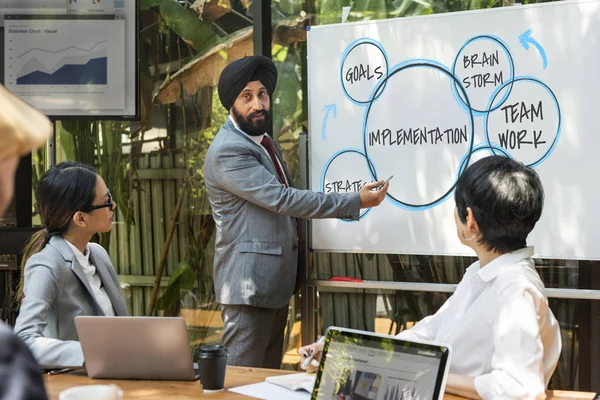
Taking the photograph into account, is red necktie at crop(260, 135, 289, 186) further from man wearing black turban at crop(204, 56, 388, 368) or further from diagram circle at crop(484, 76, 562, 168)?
diagram circle at crop(484, 76, 562, 168)

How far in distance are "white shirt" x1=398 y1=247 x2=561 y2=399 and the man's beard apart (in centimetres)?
166

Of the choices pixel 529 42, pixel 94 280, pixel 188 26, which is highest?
pixel 188 26

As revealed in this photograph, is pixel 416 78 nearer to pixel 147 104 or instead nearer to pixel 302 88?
pixel 302 88

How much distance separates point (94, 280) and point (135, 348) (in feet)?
2.27

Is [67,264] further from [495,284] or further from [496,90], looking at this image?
[496,90]

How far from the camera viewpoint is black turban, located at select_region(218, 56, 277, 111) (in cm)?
362

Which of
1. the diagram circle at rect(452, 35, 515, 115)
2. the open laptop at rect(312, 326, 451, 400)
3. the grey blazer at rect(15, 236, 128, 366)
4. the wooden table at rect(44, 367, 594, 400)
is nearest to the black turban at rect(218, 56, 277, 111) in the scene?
the diagram circle at rect(452, 35, 515, 115)

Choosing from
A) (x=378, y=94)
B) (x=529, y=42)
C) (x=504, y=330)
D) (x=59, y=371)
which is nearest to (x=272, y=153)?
(x=378, y=94)

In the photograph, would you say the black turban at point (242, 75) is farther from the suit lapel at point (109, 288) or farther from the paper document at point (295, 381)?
the paper document at point (295, 381)

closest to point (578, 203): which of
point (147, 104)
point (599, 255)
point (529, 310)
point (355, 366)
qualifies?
point (599, 255)

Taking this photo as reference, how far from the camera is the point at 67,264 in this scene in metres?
2.59

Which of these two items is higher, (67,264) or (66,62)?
(66,62)

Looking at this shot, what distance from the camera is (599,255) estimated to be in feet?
10.8

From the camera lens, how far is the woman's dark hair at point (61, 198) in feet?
8.85
